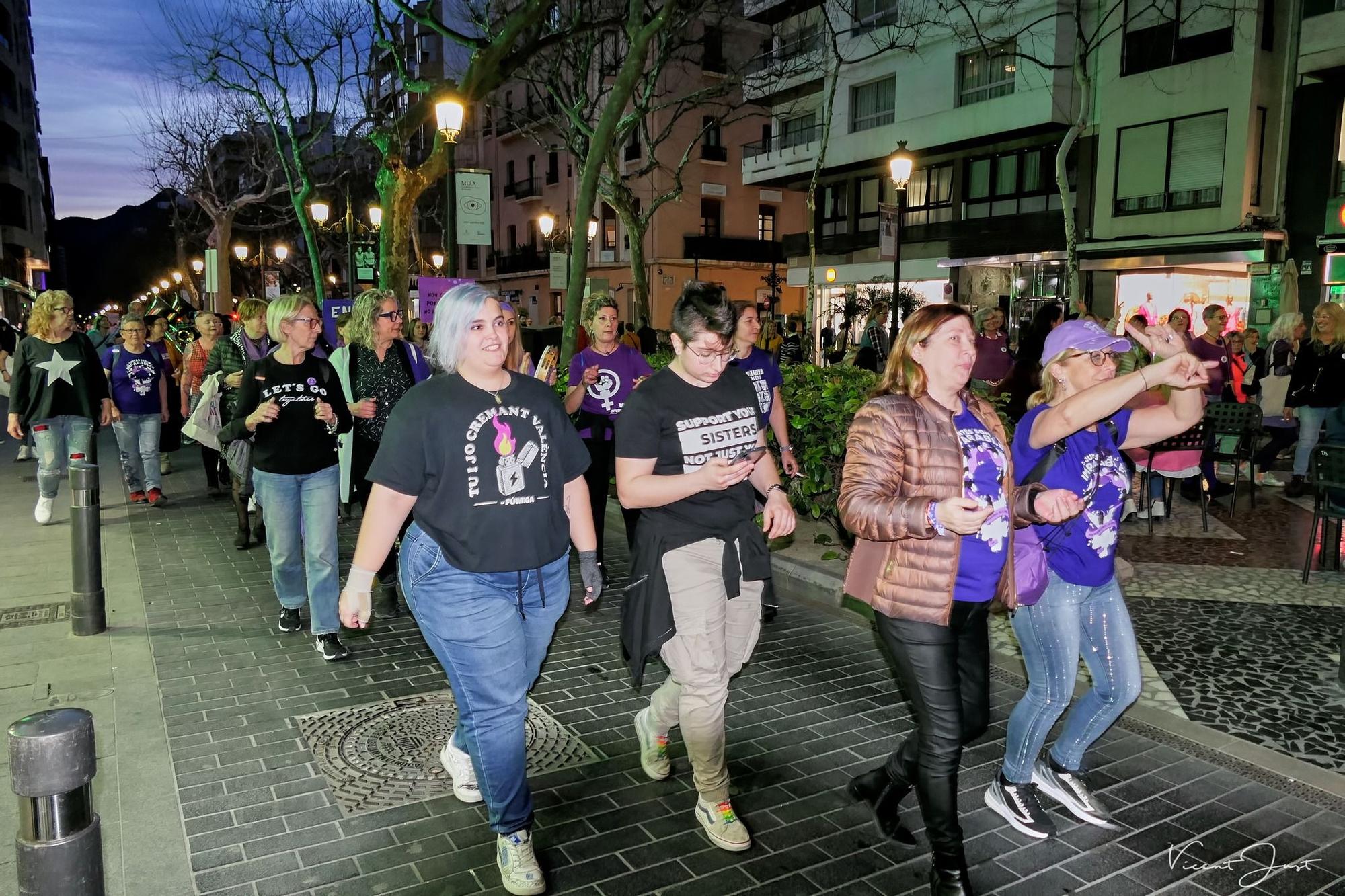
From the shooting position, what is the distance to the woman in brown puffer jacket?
3.22 metres

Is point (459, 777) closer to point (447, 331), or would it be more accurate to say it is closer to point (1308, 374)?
point (447, 331)

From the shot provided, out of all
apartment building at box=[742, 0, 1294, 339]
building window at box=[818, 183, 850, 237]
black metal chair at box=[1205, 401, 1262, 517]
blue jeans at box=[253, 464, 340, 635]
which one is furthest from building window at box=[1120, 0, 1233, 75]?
blue jeans at box=[253, 464, 340, 635]

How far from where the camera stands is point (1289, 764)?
428cm

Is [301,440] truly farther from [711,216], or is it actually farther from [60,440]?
[711,216]

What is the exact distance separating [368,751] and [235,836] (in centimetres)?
83

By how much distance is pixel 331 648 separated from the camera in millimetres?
5871

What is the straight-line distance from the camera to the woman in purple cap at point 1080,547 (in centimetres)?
359

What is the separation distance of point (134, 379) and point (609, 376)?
6478 millimetres

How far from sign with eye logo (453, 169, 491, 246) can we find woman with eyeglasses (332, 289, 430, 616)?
264 inches

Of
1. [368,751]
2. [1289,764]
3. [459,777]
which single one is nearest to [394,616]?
[368,751]

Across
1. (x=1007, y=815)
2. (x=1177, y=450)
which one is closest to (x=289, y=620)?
(x=1007, y=815)

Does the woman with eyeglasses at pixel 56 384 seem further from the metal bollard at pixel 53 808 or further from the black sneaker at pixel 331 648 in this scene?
the metal bollard at pixel 53 808

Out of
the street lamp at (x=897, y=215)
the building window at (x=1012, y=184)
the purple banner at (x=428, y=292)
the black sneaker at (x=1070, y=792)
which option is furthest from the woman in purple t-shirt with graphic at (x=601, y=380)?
the building window at (x=1012, y=184)

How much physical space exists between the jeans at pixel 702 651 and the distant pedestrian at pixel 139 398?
8620 mm
